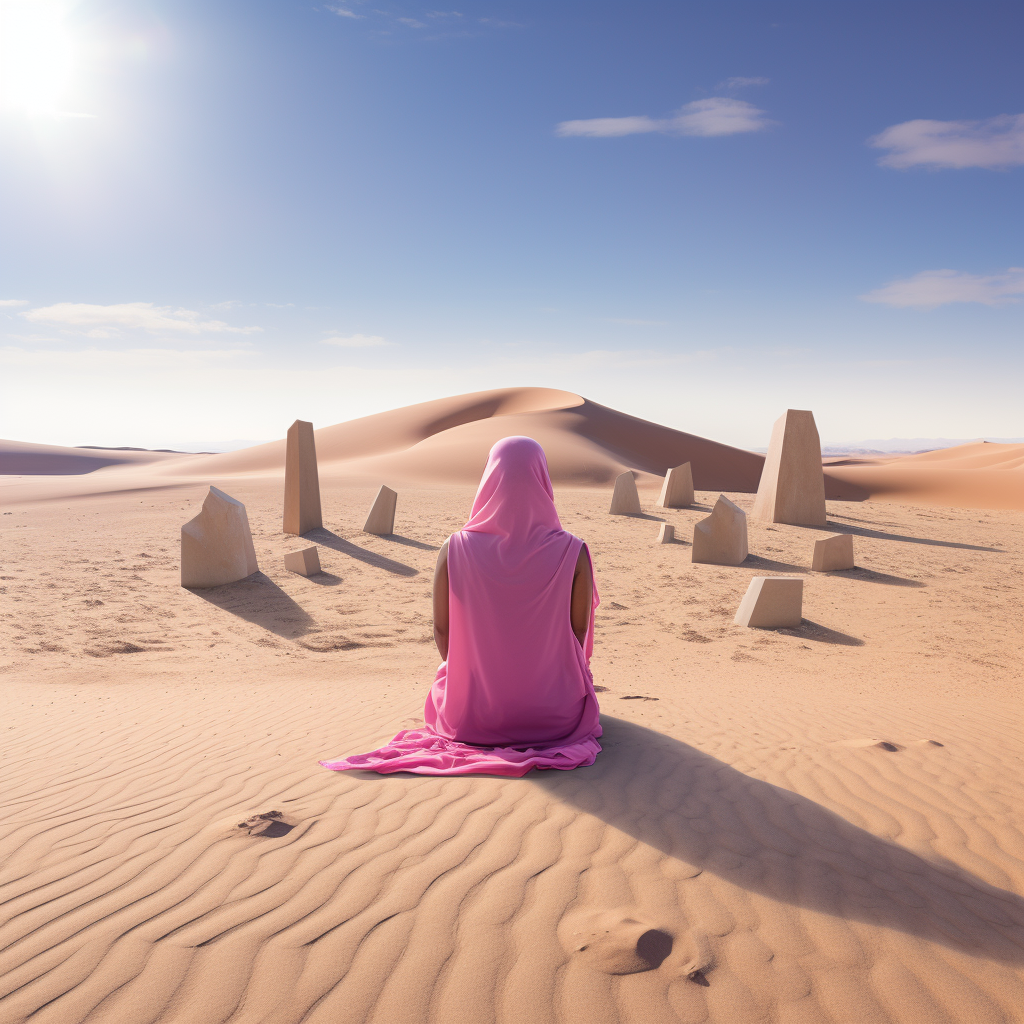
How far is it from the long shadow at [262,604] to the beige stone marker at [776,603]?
521 centimetres

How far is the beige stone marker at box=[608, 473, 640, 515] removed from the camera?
15.8 meters

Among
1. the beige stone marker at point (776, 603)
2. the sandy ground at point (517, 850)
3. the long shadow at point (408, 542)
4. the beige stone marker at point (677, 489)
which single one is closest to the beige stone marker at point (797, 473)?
the beige stone marker at point (677, 489)

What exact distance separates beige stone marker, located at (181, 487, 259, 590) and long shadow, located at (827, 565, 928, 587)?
8.69m

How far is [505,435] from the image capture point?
3716 centimetres

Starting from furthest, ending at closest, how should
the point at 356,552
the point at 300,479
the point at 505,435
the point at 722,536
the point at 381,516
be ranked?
1. the point at 505,435
2. the point at 381,516
3. the point at 300,479
4. the point at 356,552
5. the point at 722,536

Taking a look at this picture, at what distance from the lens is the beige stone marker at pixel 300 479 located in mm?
12391

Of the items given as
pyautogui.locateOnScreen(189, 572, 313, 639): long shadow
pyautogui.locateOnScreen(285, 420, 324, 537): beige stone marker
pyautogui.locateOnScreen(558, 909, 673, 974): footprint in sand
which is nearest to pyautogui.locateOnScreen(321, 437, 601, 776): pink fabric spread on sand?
pyautogui.locateOnScreen(558, 909, 673, 974): footprint in sand

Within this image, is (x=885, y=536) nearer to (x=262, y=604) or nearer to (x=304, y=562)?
(x=304, y=562)

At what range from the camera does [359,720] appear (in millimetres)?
4605

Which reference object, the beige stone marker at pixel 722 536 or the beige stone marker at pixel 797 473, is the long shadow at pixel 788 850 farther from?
the beige stone marker at pixel 797 473

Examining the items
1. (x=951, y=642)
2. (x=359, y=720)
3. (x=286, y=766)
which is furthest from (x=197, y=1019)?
(x=951, y=642)

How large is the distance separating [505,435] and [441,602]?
1331 inches

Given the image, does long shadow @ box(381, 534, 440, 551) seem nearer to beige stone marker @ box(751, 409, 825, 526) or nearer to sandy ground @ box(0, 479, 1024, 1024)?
sandy ground @ box(0, 479, 1024, 1024)

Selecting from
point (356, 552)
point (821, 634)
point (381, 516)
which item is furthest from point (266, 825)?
point (381, 516)
